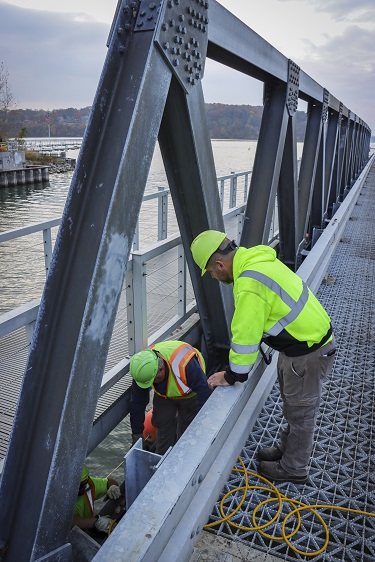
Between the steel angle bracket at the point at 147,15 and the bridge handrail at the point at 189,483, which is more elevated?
the steel angle bracket at the point at 147,15

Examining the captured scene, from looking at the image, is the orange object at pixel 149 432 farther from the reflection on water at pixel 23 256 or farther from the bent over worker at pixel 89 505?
the reflection on water at pixel 23 256

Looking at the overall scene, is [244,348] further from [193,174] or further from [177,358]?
[177,358]

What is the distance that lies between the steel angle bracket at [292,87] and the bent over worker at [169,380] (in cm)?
252

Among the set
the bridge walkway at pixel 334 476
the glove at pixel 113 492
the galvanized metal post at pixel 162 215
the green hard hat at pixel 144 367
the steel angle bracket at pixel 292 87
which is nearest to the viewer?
the bridge walkway at pixel 334 476

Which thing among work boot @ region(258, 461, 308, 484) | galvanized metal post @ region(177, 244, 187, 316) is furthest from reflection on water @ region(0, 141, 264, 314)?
work boot @ region(258, 461, 308, 484)

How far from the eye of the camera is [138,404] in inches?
161

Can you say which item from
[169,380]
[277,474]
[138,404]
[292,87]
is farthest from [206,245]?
[292,87]

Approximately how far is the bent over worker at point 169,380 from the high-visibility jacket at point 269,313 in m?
1.29

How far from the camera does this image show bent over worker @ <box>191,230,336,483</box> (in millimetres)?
2422

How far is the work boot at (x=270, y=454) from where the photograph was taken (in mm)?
2754

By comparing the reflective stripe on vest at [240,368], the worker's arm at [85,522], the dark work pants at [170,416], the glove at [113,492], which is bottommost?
the glove at [113,492]

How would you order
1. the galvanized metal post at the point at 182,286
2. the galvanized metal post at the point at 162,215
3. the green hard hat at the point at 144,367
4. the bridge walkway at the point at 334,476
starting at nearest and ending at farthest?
1. the bridge walkway at the point at 334,476
2. the green hard hat at the point at 144,367
3. the galvanized metal post at the point at 182,286
4. the galvanized metal post at the point at 162,215

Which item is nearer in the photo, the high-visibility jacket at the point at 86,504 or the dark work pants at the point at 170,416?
the high-visibility jacket at the point at 86,504

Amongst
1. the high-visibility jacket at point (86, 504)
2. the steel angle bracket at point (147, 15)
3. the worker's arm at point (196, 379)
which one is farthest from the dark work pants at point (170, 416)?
the steel angle bracket at point (147, 15)
